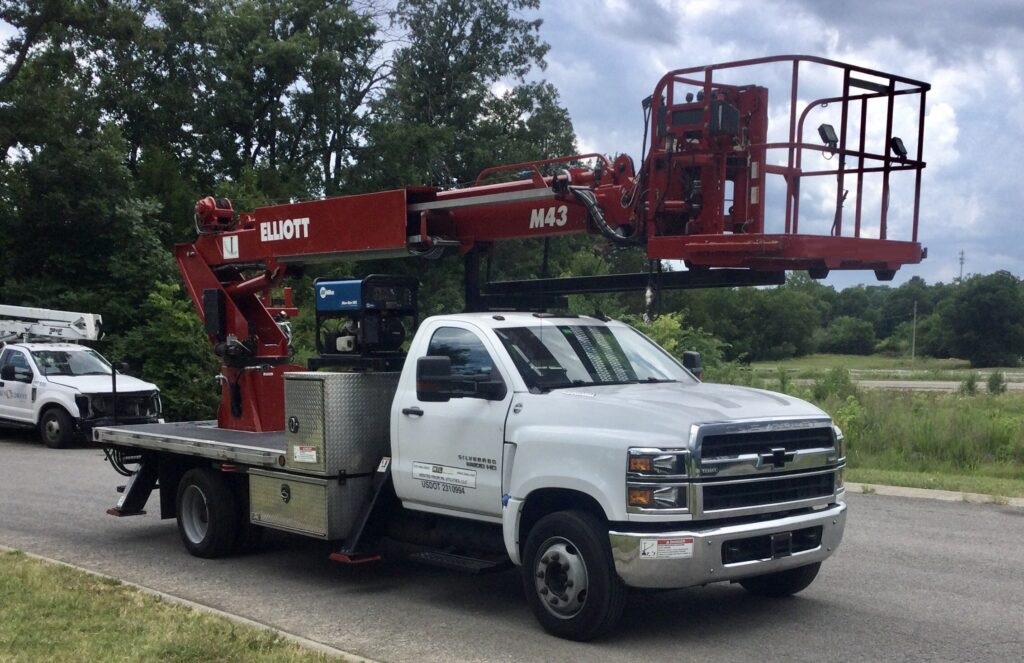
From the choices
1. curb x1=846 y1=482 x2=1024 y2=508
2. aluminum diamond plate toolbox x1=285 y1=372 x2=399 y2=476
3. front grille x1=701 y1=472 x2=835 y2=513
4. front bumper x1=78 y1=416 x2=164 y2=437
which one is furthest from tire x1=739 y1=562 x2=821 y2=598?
front bumper x1=78 y1=416 x2=164 y2=437

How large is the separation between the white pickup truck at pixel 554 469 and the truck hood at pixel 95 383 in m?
11.7

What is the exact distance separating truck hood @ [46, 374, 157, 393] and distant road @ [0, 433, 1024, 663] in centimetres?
899

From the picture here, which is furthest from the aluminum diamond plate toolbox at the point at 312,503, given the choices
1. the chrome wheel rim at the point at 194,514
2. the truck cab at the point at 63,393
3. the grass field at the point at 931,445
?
the truck cab at the point at 63,393

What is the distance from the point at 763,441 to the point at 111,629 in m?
4.29

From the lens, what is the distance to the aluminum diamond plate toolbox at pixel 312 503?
27.9ft

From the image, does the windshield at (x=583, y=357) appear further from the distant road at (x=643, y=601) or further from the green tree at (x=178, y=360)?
the green tree at (x=178, y=360)

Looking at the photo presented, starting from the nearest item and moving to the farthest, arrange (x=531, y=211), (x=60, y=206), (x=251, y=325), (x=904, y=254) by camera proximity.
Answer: (x=904, y=254), (x=531, y=211), (x=251, y=325), (x=60, y=206)

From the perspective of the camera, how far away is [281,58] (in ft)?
138

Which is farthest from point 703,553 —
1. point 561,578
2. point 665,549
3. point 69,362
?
point 69,362

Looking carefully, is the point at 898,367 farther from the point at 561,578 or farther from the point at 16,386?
the point at 561,578

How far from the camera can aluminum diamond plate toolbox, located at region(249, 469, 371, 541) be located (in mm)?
8508

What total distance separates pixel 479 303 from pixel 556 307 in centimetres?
76

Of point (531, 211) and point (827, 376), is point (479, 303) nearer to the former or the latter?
point (531, 211)

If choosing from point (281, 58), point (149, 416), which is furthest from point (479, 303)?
point (281, 58)
